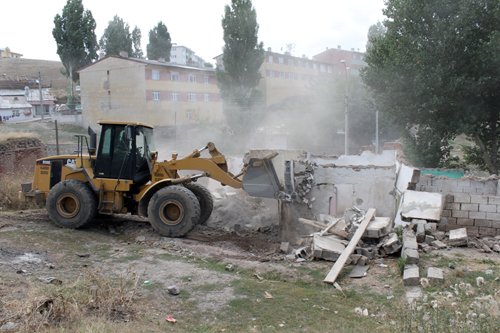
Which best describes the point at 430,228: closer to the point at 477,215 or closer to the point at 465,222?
the point at 465,222

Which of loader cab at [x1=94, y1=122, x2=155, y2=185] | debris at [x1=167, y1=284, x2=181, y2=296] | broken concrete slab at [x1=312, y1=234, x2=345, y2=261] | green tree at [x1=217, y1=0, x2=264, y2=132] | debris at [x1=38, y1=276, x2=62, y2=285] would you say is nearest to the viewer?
debris at [x1=167, y1=284, x2=181, y2=296]

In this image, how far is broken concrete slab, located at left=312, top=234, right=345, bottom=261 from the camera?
8406 millimetres

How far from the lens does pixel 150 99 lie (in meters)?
38.2

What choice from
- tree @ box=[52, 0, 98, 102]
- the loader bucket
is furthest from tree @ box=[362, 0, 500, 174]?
tree @ box=[52, 0, 98, 102]

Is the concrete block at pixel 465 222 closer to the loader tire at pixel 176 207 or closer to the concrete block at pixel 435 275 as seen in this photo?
the concrete block at pixel 435 275

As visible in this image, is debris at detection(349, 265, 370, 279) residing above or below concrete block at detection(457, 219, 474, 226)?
below

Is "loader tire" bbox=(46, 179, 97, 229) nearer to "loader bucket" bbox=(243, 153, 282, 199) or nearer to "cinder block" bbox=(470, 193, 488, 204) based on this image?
"loader bucket" bbox=(243, 153, 282, 199)

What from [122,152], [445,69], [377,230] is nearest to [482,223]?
[377,230]

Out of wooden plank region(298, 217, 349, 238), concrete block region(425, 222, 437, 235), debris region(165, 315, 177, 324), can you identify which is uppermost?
concrete block region(425, 222, 437, 235)

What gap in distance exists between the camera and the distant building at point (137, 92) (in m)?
36.0

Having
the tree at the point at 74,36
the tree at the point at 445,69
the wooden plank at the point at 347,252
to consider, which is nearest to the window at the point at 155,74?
the tree at the point at 74,36

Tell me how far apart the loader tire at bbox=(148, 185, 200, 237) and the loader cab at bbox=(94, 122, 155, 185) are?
35.2 inches

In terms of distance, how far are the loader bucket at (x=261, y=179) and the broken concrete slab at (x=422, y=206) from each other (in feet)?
9.03

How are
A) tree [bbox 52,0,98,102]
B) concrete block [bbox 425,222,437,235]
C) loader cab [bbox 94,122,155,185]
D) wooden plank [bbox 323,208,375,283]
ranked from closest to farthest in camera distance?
wooden plank [bbox 323,208,375,283]
concrete block [bbox 425,222,437,235]
loader cab [bbox 94,122,155,185]
tree [bbox 52,0,98,102]
